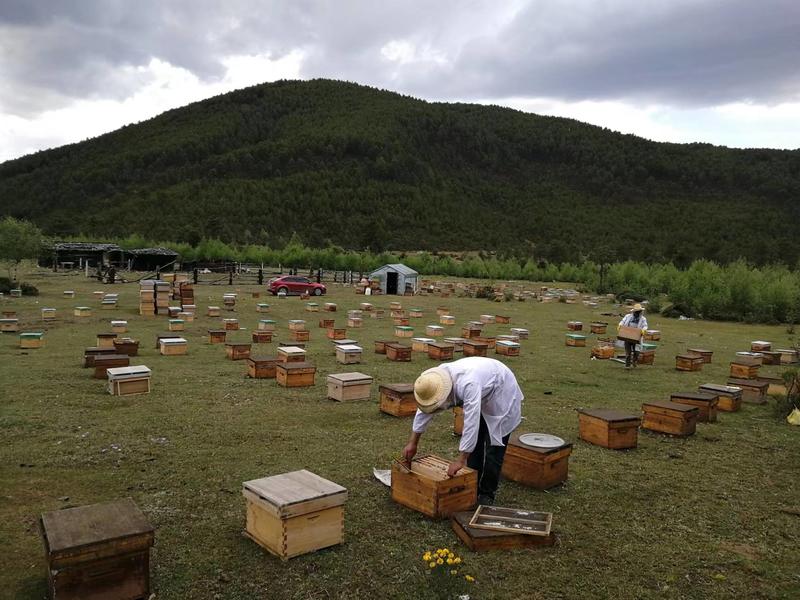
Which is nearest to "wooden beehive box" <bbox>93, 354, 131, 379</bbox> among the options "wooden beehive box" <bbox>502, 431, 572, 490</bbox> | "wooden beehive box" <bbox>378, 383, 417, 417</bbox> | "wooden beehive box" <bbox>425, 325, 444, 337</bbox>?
"wooden beehive box" <bbox>378, 383, 417, 417</bbox>

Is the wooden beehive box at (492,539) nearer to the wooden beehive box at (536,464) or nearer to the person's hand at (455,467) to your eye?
the person's hand at (455,467)

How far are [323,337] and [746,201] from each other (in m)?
86.1

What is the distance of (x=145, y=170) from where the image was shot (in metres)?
93.6

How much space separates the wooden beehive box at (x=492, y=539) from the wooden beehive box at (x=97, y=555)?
2.47 m

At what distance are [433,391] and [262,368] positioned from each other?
7.18 metres

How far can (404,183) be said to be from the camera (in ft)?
323

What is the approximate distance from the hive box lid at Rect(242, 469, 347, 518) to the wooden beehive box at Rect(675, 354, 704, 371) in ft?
40.0

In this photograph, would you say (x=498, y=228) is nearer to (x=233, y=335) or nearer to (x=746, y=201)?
(x=746, y=201)

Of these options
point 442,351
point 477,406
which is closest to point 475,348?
point 442,351

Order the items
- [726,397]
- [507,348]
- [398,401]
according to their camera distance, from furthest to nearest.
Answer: [507,348], [726,397], [398,401]

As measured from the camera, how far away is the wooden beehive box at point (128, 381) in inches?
374

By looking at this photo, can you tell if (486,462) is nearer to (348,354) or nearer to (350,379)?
(350,379)

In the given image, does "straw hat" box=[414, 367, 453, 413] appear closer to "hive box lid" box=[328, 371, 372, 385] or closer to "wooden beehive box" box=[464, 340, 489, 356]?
"hive box lid" box=[328, 371, 372, 385]

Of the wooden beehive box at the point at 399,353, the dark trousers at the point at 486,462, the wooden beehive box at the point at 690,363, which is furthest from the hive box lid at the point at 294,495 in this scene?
the wooden beehive box at the point at 690,363
